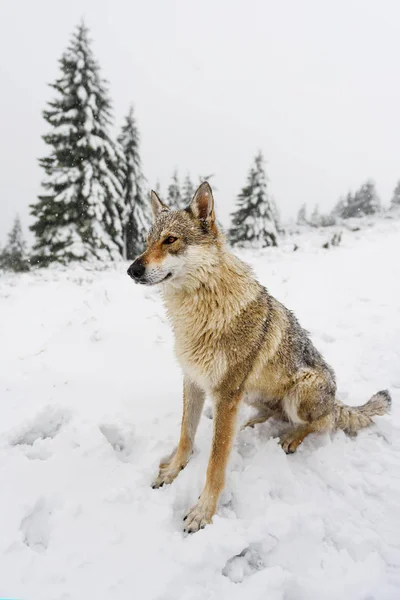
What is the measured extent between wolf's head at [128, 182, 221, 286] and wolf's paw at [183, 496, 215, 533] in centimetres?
196

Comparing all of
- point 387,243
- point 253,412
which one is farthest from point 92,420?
point 387,243

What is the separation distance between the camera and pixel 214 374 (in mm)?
2838

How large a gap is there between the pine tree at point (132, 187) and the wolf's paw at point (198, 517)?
20.3 metres

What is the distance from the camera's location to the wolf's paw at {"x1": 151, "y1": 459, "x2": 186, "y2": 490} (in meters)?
2.79

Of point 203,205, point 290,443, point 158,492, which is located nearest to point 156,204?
point 203,205

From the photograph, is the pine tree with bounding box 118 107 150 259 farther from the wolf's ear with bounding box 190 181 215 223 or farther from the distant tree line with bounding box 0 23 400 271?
the wolf's ear with bounding box 190 181 215 223

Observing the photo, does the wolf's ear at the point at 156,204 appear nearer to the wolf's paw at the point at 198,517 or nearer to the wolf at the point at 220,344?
the wolf at the point at 220,344

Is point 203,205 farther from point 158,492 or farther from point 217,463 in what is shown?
point 158,492

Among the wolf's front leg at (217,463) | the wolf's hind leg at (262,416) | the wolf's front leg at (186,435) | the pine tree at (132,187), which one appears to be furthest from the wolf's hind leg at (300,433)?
the pine tree at (132,187)

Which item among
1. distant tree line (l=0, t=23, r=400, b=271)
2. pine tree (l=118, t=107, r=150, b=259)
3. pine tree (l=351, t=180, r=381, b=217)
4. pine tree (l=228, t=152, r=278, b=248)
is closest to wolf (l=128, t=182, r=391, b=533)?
distant tree line (l=0, t=23, r=400, b=271)

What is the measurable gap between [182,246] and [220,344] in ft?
3.30

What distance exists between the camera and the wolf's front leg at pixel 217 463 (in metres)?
2.48

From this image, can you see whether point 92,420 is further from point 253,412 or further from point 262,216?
point 262,216

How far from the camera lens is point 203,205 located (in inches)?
119
